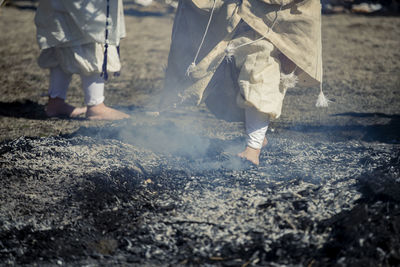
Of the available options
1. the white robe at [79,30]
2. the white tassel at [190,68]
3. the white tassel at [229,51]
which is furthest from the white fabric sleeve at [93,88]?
the white tassel at [229,51]

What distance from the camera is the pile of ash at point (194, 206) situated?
2223mm

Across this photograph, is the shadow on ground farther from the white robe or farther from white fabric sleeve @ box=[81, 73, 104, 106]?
the white robe

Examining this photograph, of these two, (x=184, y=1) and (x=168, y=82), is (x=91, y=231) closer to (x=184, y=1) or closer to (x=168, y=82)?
(x=168, y=82)

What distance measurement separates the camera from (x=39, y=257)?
2.23m

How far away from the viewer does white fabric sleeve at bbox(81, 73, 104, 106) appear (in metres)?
3.98

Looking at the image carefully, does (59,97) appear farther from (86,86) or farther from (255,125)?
(255,125)

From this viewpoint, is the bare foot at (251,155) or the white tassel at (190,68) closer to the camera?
the white tassel at (190,68)

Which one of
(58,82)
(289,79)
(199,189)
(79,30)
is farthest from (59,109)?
(289,79)

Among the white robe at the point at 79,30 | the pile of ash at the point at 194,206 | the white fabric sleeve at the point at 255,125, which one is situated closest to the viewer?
the pile of ash at the point at 194,206

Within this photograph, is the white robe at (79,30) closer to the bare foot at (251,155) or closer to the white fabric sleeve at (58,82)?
the white fabric sleeve at (58,82)

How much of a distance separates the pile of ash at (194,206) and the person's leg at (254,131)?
9 centimetres

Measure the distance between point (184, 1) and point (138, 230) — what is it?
160 centimetres

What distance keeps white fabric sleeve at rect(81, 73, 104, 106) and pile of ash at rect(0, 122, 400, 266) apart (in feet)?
2.71

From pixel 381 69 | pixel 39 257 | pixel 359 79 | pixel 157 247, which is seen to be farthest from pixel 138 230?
pixel 381 69
